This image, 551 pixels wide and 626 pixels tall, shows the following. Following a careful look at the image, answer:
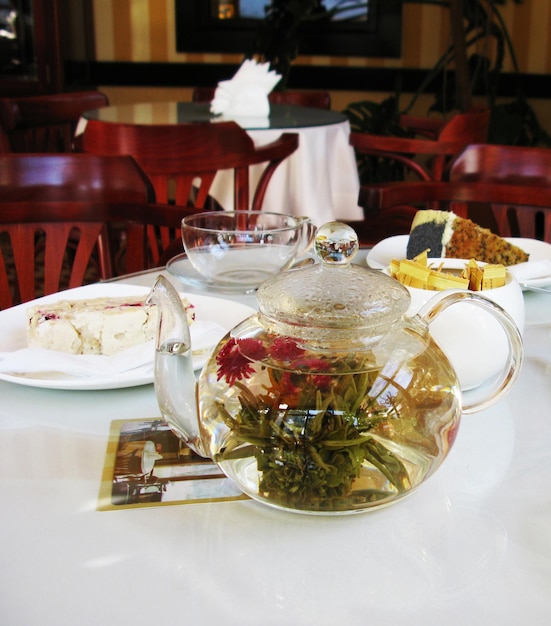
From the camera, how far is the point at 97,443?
0.63m

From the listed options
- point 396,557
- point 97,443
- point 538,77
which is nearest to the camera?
point 396,557

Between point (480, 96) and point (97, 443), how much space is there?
14.4 ft

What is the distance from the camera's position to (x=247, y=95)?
110 inches

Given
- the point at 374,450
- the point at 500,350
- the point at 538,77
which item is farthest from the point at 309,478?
the point at 538,77

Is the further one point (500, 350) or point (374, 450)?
point (500, 350)

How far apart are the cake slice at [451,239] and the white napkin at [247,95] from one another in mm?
1899

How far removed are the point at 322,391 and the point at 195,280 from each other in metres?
0.53

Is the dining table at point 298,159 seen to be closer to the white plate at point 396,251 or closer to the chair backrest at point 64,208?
the chair backrest at point 64,208

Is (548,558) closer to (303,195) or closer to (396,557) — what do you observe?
(396,557)

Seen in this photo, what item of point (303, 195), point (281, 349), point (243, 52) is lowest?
point (303, 195)

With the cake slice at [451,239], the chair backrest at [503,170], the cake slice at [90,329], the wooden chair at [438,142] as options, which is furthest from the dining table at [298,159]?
the cake slice at [90,329]

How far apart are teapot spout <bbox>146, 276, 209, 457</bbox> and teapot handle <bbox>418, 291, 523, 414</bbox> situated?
164 mm

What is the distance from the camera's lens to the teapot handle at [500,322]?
55 centimetres

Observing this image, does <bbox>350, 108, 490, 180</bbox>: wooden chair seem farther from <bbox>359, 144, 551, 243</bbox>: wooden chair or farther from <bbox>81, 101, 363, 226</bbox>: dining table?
<bbox>359, 144, 551, 243</bbox>: wooden chair
